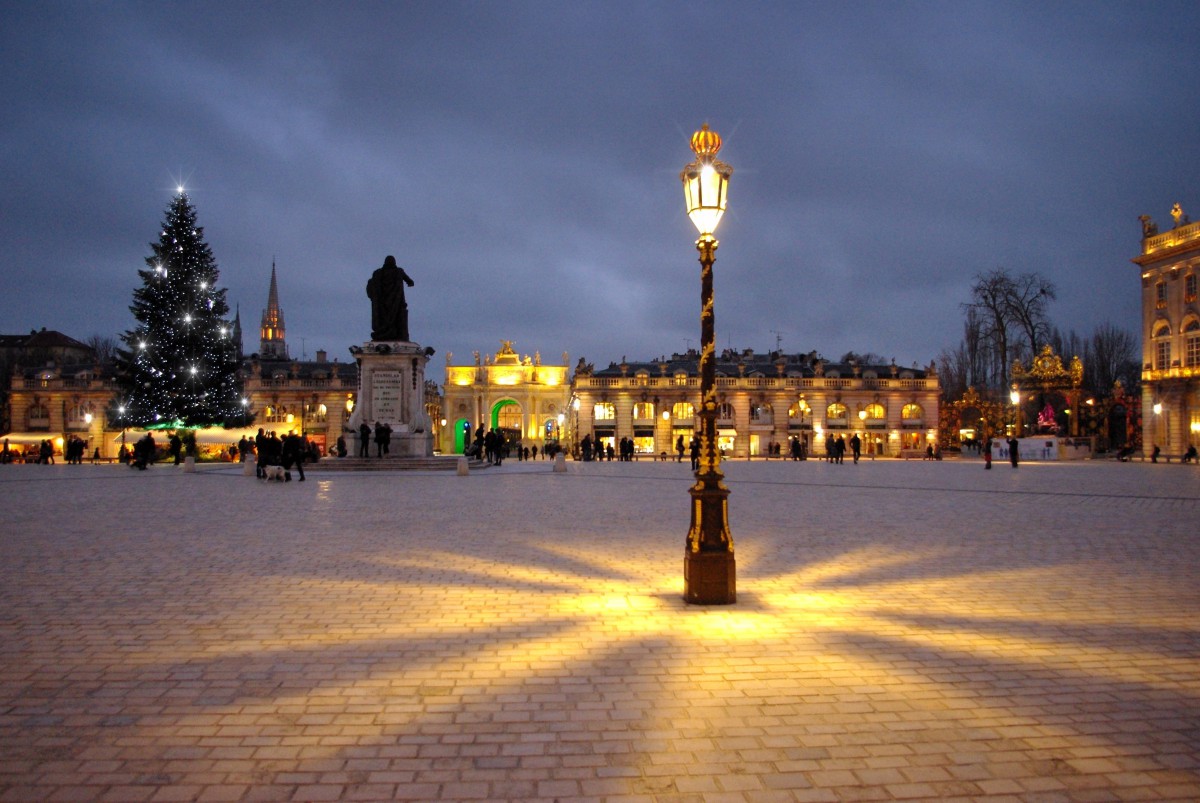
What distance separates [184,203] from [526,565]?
40002 mm

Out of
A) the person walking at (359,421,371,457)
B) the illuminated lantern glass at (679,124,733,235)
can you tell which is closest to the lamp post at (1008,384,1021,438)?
the person walking at (359,421,371,457)

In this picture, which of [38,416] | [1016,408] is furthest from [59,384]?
[1016,408]

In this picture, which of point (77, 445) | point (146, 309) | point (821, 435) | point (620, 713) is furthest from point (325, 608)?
point (821, 435)

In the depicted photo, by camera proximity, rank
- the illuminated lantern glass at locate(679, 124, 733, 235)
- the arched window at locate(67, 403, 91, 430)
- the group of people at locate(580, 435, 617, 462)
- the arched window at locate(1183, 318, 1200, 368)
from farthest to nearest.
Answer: the arched window at locate(67, 403, 91, 430) → the arched window at locate(1183, 318, 1200, 368) → the group of people at locate(580, 435, 617, 462) → the illuminated lantern glass at locate(679, 124, 733, 235)

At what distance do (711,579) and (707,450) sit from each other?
1140 mm

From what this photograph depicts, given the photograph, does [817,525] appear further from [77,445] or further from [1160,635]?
[77,445]

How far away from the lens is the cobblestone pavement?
3.48 metres

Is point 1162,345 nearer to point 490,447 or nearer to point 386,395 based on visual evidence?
point 490,447

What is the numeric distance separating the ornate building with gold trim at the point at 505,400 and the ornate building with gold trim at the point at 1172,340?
44.4 metres

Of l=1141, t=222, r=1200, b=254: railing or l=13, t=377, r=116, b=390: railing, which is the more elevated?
l=1141, t=222, r=1200, b=254: railing

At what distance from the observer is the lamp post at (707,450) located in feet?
21.7

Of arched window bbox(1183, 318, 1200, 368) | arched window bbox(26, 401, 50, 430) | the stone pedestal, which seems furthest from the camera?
arched window bbox(26, 401, 50, 430)

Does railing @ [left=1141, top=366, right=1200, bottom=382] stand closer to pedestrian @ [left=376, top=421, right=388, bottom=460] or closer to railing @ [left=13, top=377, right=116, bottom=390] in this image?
pedestrian @ [left=376, top=421, right=388, bottom=460]

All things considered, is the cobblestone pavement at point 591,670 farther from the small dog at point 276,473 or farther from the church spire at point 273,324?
the church spire at point 273,324
